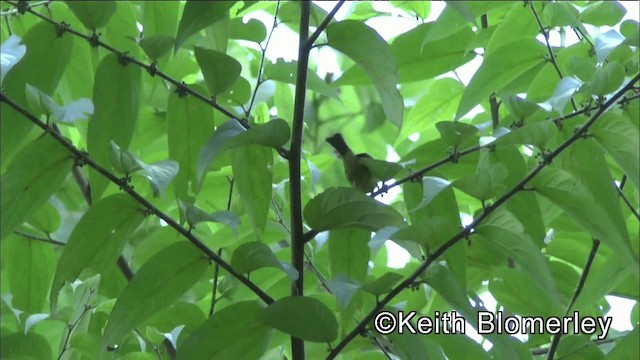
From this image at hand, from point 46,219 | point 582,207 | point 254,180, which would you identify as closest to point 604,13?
point 582,207

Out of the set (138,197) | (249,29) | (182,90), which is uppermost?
(249,29)

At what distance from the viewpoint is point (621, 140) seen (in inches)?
27.9

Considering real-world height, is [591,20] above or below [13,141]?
above

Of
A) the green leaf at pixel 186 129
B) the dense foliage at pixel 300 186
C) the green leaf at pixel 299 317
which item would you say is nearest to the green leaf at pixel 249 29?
the dense foliage at pixel 300 186

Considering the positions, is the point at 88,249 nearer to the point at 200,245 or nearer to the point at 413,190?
the point at 200,245

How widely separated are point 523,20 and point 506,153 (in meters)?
0.23

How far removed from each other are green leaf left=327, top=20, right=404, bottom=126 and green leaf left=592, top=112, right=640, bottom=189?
0.60 ft

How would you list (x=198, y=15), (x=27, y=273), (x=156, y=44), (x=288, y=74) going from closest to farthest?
(x=198, y=15) → (x=156, y=44) → (x=288, y=74) → (x=27, y=273)

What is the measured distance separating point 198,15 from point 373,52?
15 cm

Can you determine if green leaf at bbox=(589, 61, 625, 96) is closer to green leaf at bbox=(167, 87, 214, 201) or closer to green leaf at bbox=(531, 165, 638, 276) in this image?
green leaf at bbox=(531, 165, 638, 276)

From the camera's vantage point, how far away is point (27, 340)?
0.83 meters

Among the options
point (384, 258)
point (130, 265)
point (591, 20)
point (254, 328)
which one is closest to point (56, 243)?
point (130, 265)

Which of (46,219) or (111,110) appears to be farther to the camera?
(46,219)

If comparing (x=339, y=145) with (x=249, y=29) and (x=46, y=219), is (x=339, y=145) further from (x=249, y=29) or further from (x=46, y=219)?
(x=46, y=219)
